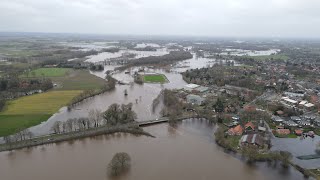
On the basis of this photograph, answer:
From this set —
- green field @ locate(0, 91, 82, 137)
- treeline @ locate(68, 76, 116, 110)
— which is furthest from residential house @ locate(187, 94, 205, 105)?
green field @ locate(0, 91, 82, 137)

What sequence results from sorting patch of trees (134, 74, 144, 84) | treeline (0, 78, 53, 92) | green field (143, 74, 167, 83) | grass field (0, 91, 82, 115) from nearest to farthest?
grass field (0, 91, 82, 115) < treeline (0, 78, 53, 92) < patch of trees (134, 74, 144, 84) < green field (143, 74, 167, 83)

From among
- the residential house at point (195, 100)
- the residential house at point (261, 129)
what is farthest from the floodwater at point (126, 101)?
the residential house at point (261, 129)

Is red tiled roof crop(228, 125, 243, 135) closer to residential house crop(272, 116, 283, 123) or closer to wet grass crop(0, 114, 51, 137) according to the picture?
residential house crop(272, 116, 283, 123)

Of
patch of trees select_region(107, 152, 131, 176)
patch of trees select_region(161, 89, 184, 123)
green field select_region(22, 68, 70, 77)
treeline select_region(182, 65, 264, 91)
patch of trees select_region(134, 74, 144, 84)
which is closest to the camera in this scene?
patch of trees select_region(107, 152, 131, 176)

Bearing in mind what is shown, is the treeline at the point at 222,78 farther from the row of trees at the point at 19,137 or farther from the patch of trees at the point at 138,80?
the row of trees at the point at 19,137

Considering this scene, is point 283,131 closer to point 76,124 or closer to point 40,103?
point 76,124

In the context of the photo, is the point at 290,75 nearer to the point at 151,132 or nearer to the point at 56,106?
the point at 151,132

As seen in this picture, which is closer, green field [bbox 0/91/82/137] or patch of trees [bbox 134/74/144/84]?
green field [bbox 0/91/82/137]
